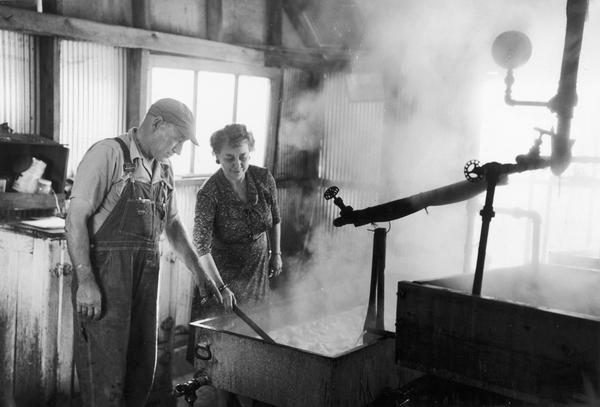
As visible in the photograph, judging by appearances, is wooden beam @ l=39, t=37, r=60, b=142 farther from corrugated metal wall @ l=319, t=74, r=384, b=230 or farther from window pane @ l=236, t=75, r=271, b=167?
corrugated metal wall @ l=319, t=74, r=384, b=230

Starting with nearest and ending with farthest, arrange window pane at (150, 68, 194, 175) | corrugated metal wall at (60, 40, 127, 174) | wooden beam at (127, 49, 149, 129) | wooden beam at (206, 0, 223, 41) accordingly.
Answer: corrugated metal wall at (60, 40, 127, 174) → wooden beam at (127, 49, 149, 129) → window pane at (150, 68, 194, 175) → wooden beam at (206, 0, 223, 41)

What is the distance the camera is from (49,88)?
6.07 metres

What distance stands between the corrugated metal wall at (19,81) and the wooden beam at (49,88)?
0.06 m

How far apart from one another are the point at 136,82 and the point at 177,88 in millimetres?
696

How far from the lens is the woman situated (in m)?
5.52

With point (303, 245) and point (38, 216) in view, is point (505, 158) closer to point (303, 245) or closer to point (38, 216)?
point (303, 245)

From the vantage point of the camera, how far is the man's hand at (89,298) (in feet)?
13.5

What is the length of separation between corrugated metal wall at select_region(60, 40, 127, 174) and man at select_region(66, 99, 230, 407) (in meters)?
2.19

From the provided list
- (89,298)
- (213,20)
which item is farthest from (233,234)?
(213,20)

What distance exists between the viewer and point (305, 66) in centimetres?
885

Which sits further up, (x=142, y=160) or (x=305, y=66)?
(x=305, y=66)

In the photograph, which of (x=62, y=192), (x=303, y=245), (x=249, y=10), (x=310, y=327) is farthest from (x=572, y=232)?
(x=62, y=192)

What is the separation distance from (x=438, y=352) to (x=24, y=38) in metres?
4.87

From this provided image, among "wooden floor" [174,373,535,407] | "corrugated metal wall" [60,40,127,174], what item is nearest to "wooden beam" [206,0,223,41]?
"corrugated metal wall" [60,40,127,174]
